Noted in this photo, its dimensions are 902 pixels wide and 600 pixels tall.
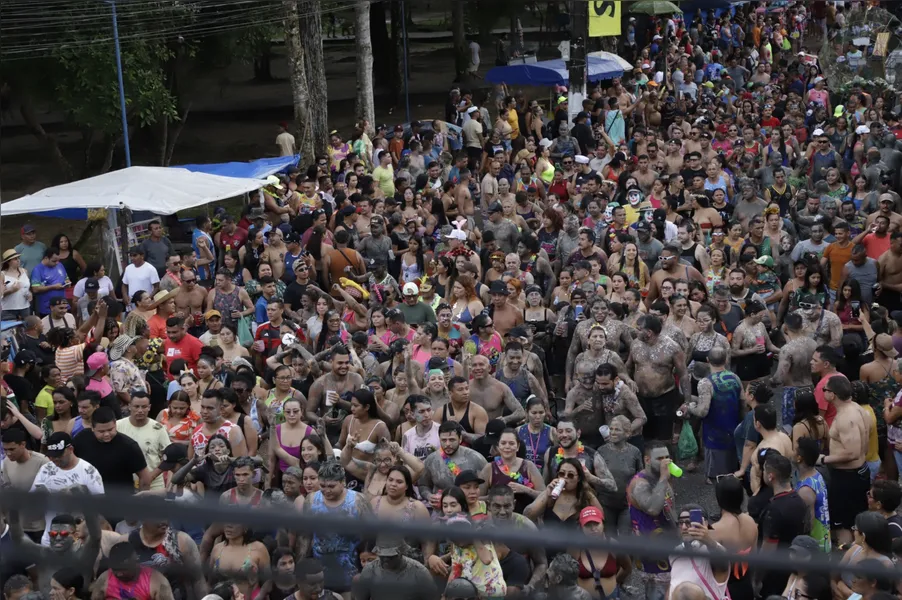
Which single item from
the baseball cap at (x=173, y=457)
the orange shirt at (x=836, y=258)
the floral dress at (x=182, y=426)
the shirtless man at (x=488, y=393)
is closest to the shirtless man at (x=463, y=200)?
the orange shirt at (x=836, y=258)

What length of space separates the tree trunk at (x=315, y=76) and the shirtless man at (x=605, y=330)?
41.1ft

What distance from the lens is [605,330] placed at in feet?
32.2

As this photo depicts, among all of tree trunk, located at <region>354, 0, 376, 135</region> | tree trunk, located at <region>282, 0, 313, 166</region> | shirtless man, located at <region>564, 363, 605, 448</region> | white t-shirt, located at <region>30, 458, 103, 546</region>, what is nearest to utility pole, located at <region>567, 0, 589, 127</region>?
tree trunk, located at <region>354, 0, 376, 135</region>

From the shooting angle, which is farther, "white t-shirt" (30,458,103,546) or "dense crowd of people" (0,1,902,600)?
"white t-shirt" (30,458,103,546)

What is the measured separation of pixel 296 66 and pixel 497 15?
18.1 metres

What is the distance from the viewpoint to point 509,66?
963 inches

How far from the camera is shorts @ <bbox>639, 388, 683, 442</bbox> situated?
953cm

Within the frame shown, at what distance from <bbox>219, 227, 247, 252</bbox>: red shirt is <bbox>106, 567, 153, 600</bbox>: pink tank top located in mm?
7655

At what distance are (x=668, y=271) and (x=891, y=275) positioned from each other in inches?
91.9

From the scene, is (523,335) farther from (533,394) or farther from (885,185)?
(885,185)

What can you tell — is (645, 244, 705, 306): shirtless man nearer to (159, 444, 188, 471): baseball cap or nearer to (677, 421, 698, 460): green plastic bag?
(677, 421, 698, 460): green plastic bag

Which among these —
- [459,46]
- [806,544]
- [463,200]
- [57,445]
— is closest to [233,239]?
[463,200]

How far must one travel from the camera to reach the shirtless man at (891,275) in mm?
11703

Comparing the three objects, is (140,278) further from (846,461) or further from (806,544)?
→ (806,544)
